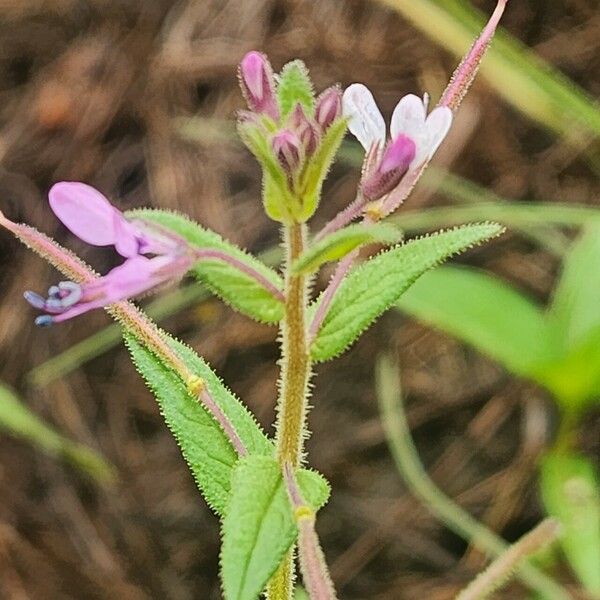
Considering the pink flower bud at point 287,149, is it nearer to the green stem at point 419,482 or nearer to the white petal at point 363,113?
the white petal at point 363,113

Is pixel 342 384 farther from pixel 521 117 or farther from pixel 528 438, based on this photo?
pixel 521 117

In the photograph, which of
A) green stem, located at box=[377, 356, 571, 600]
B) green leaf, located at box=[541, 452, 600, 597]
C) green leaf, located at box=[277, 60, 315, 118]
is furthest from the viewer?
→ green stem, located at box=[377, 356, 571, 600]

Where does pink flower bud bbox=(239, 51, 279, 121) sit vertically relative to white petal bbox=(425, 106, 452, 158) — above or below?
above

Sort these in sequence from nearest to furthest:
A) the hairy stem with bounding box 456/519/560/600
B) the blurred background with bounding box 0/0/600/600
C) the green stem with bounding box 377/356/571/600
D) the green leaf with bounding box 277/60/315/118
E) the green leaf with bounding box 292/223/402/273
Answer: the green leaf with bounding box 292/223/402/273
the green leaf with bounding box 277/60/315/118
the hairy stem with bounding box 456/519/560/600
the green stem with bounding box 377/356/571/600
the blurred background with bounding box 0/0/600/600

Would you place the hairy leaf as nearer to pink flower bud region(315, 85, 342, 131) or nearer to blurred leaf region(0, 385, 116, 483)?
pink flower bud region(315, 85, 342, 131)

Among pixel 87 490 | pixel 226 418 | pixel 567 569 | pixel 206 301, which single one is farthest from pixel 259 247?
pixel 226 418

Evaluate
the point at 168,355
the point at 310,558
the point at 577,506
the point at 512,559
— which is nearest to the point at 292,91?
the point at 168,355

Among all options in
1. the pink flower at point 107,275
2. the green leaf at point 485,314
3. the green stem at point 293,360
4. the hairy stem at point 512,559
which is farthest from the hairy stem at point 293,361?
the green leaf at point 485,314

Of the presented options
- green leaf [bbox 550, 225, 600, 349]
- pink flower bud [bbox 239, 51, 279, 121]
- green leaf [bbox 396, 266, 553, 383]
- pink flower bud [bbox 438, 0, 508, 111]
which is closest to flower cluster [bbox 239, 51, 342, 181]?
pink flower bud [bbox 239, 51, 279, 121]
